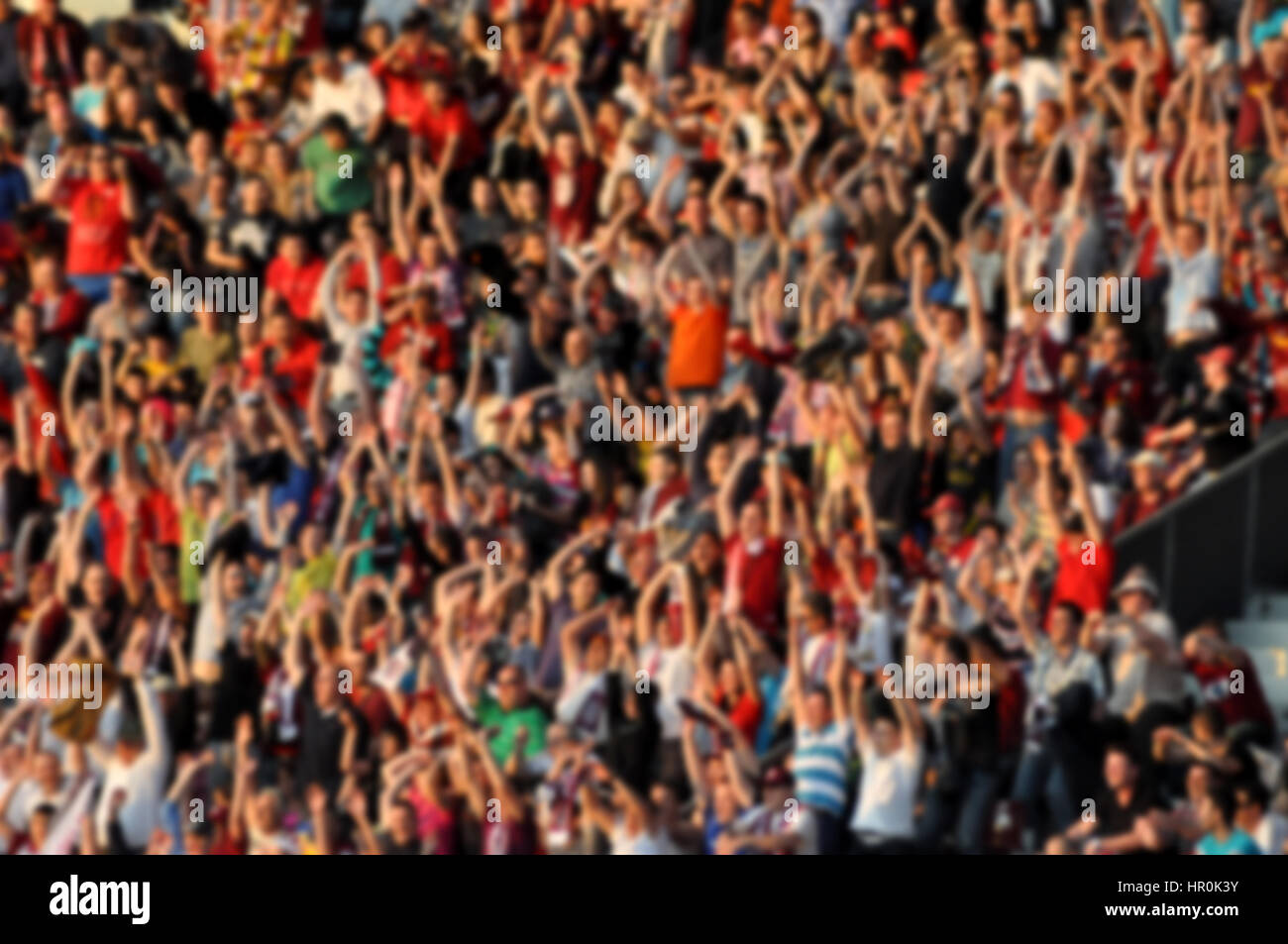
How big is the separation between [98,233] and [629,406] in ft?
11.9

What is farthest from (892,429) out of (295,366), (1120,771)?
(295,366)

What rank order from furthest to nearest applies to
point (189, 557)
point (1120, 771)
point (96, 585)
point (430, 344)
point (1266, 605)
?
point (430, 344) < point (189, 557) < point (96, 585) < point (1266, 605) < point (1120, 771)

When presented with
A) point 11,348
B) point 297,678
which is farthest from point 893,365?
point 11,348

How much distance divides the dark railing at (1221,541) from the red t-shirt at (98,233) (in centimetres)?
651

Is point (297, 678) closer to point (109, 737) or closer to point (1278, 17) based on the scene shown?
point (109, 737)

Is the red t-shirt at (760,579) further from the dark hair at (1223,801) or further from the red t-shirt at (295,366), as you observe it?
the red t-shirt at (295,366)

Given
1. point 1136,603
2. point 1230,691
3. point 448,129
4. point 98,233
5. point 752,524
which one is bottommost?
point 1230,691

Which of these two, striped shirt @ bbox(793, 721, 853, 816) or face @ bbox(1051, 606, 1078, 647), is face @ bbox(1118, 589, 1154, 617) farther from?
striped shirt @ bbox(793, 721, 853, 816)

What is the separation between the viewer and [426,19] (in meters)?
23.2

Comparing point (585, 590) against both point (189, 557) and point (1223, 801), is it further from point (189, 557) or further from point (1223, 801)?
point (1223, 801)

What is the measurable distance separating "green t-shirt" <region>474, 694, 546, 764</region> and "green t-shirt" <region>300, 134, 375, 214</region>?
144 inches

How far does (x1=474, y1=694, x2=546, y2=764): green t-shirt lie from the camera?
19.8m

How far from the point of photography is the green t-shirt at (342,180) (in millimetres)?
22562

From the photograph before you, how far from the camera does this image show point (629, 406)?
69.1 feet
